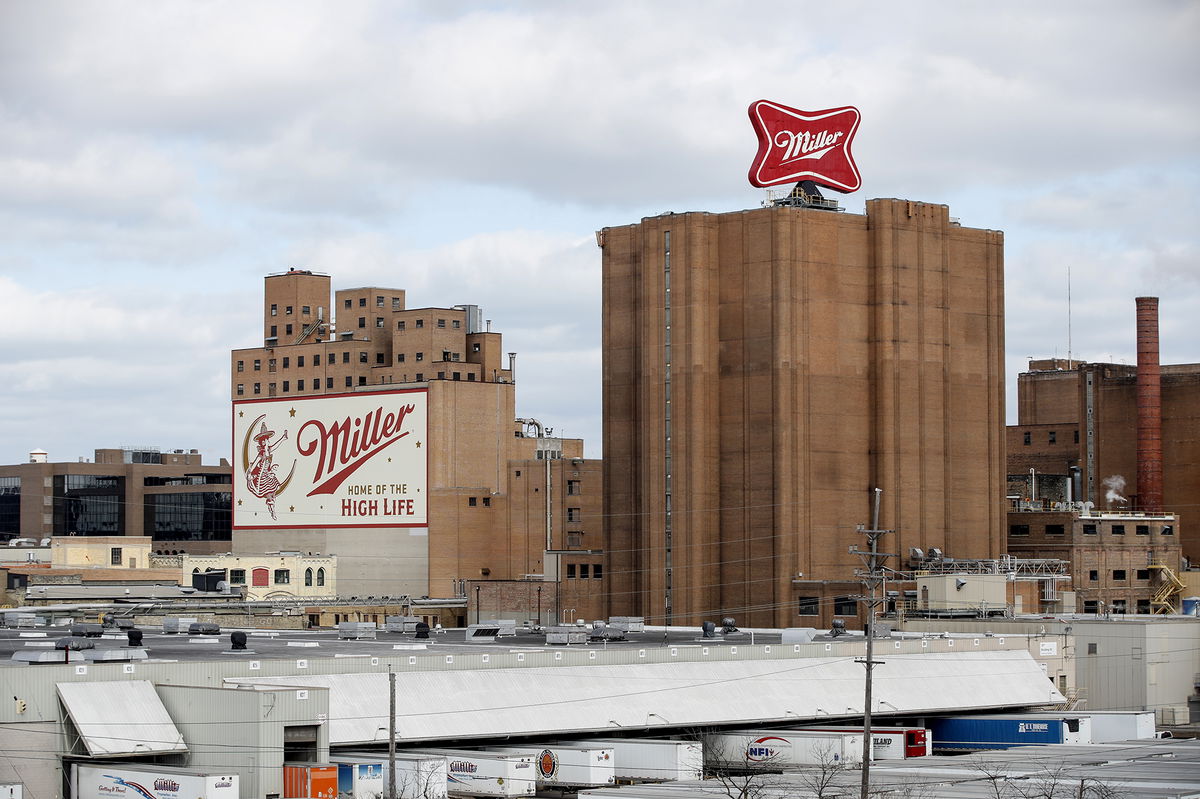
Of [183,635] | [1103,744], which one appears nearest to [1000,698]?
[1103,744]

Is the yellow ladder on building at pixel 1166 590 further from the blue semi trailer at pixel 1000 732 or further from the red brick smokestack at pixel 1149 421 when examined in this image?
the blue semi trailer at pixel 1000 732

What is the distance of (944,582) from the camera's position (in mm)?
142625

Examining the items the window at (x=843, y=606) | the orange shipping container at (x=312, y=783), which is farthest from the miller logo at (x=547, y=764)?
the window at (x=843, y=606)

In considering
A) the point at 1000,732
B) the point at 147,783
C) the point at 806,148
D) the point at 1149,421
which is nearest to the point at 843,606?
the point at 806,148

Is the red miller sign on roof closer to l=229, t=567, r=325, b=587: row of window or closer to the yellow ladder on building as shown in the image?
the yellow ladder on building

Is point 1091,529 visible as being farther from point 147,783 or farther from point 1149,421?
point 147,783

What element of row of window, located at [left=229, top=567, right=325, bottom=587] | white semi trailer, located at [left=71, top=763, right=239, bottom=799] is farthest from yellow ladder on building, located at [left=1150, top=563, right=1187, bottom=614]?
white semi trailer, located at [left=71, top=763, right=239, bottom=799]

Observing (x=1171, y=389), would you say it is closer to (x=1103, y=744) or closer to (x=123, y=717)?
(x=1103, y=744)

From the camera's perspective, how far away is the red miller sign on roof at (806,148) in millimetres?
158750

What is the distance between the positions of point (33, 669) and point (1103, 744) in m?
56.7

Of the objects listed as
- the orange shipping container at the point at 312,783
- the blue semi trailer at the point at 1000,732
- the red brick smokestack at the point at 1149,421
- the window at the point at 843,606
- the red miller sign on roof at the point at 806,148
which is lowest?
the blue semi trailer at the point at 1000,732

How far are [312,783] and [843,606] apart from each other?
280ft

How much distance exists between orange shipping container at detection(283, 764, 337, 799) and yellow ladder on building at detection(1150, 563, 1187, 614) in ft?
393

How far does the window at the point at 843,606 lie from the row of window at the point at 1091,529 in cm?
3135
